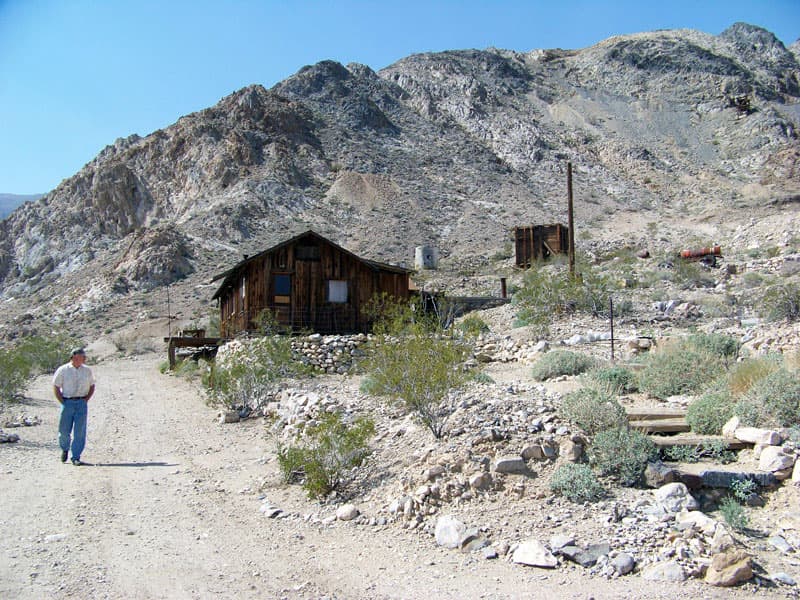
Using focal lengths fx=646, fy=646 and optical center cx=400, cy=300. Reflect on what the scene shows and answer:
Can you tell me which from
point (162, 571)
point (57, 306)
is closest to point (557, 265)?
point (162, 571)

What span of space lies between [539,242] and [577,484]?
35.1 metres

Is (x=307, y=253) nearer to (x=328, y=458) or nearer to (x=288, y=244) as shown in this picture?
(x=288, y=244)

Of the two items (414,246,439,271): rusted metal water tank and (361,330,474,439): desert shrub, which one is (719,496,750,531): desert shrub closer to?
(361,330,474,439): desert shrub

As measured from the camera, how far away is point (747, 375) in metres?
9.54

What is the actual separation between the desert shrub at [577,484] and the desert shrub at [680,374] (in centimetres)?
466

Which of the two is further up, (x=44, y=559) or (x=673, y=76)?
(x=673, y=76)

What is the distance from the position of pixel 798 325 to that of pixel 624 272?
1435cm

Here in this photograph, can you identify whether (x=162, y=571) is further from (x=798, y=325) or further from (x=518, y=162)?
(x=518, y=162)

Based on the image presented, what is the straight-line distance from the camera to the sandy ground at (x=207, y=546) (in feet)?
18.3

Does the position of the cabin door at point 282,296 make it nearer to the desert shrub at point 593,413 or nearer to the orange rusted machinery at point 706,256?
the desert shrub at point 593,413

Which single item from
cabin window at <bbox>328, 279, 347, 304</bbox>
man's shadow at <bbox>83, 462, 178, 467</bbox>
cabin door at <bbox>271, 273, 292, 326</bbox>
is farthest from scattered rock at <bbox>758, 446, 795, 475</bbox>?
cabin window at <bbox>328, 279, 347, 304</bbox>

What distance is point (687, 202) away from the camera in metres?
58.3

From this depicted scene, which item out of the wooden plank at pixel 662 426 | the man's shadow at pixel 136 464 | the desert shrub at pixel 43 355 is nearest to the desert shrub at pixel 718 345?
the wooden plank at pixel 662 426

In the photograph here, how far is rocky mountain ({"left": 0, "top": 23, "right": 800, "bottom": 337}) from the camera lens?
49.4 m
